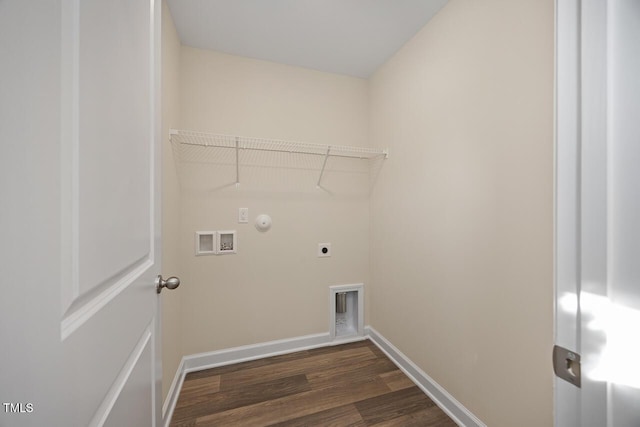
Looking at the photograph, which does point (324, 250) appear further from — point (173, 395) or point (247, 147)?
point (173, 395)

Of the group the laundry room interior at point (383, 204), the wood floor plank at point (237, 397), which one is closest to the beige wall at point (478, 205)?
the laundry room interior at point (383, 204)

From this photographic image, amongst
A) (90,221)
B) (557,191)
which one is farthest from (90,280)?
(557,191)

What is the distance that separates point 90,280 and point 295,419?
4.91 feet

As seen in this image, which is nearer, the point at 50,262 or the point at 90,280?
the point at 50,262

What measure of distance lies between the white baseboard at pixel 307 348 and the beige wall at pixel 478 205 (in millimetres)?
61

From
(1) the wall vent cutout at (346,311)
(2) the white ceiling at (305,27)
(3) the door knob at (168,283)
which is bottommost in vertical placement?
(1) the wall vent cutout at (346,311)

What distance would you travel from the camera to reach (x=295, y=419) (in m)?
1.40

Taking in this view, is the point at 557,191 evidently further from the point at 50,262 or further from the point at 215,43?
the point at 215,43

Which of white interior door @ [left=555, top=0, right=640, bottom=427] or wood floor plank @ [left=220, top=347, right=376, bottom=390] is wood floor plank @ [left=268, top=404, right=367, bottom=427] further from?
white interior door @ [left=555, top=0, right=640, bottom=427]

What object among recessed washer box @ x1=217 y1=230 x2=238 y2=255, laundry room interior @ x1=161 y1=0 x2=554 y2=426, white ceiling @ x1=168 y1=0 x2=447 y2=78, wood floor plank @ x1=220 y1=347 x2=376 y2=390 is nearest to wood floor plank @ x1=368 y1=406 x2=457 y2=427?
laundry room interior @ x1=161 y1=0 x2=554 y2=426

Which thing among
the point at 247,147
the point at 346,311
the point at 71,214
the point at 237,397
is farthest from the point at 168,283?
the point at 346,311

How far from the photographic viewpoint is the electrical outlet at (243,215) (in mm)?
1952

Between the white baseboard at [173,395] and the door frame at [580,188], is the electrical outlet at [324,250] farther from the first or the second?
the door frame at [580,188]

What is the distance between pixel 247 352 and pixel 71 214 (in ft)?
6.45
